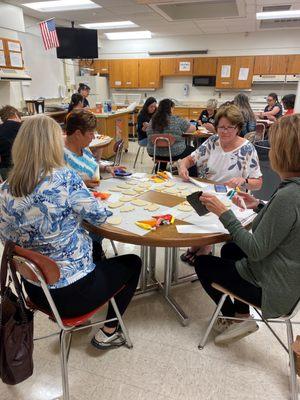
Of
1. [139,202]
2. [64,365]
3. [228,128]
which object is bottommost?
[64,365]

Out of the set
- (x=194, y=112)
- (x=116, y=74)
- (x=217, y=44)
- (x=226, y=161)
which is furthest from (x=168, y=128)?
(x=116, y=74)

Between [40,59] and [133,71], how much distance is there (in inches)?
112

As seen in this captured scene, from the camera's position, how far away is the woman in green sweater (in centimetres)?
119

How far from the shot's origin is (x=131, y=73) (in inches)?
350

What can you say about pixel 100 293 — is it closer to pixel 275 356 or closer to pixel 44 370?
pixel 44 370

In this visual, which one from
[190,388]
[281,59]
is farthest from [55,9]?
[190,388]

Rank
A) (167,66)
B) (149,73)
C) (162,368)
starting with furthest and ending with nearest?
1. (149,73)
2. (167,66)
3. (162,368)

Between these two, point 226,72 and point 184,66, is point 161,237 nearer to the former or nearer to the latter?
point 226,72

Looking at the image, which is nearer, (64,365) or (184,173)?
(64,365)

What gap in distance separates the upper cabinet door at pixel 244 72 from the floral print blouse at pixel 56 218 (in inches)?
305

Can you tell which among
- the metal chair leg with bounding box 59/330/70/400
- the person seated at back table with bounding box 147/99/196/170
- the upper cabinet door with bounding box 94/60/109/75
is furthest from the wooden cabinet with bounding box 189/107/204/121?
the metal chair leg with bounding box 59/330/70/400

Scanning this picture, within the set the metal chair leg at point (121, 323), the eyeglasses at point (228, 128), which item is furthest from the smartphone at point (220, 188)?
the metal chair leg at point (121, 323)

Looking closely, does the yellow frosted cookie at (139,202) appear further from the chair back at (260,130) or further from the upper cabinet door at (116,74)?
the upper cabinet door at (116,74)

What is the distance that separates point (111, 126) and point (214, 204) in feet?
16.3
